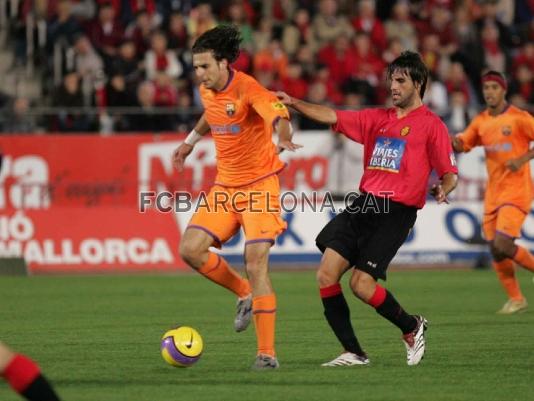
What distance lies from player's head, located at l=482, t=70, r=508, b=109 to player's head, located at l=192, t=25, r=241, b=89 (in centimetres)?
494

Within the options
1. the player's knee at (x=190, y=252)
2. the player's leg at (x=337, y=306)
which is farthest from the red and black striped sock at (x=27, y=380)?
the player's knee at (x=190, y=252)

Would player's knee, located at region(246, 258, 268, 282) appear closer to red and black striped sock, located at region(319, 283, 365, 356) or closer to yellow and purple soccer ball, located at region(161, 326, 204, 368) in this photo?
red and black striped sock, located at region(319, 283, 365, 356)

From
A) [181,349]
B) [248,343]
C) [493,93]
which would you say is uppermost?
[493,93]

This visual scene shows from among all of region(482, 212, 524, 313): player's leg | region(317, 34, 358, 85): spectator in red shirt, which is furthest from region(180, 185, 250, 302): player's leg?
region(317, 34, 358, 85): spectator in red shirt

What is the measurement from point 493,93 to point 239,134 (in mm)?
5034

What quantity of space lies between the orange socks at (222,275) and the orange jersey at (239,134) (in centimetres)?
71

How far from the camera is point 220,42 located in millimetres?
10438

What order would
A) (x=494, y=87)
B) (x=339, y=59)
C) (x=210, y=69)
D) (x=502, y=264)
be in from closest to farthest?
(x=210, y=69)
(x=494, y=87)
(x=502, y=264)
(x=339, y=59)

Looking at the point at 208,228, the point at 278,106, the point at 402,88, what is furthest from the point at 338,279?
the point at 402,88

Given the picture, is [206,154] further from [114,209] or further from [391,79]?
[391,79]

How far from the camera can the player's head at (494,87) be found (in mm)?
14620

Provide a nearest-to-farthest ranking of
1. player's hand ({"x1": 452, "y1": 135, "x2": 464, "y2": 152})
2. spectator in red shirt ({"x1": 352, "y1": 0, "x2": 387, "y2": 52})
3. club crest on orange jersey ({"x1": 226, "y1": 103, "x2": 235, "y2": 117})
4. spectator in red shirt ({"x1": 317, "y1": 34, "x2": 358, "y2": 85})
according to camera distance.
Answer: club crest on orange jersey ({"x1": 226, "y1": 103, "x2": 235, "y2": 117}) < player's hand ({"x1": 452, "y1": 135, "x2": 464, "y2": 152}) < spectator in red shirt ({"x1": 317, "y1": 34, "x2": 358, "y2": 85}) < spectator in red shirt ({"x1": 352, "y1": 0, "x2": 387, "y2": 52})

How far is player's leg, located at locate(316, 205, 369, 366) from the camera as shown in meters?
10.2

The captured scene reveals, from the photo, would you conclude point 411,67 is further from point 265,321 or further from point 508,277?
point 508,277
